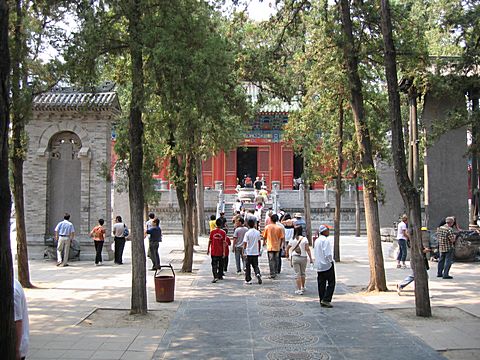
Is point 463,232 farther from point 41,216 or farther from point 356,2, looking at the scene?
point 41,216

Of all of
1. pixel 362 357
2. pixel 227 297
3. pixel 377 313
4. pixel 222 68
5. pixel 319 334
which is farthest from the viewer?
pixel 227 297

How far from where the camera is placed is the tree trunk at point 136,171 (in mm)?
8812

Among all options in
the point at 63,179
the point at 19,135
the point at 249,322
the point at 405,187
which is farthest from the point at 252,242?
the point at 63,179

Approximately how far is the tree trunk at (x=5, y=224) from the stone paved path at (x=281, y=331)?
10.6 feet

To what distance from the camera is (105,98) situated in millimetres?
18422

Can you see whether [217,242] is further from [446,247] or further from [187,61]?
[446,247]

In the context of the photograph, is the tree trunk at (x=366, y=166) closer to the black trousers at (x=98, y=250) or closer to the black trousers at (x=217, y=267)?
the black trousers at (x=217, y=267)

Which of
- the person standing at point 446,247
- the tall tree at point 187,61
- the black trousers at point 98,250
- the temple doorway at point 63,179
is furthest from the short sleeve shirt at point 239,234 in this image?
the temple doorway at point 63,179

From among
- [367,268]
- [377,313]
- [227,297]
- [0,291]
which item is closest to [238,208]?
[367,268]

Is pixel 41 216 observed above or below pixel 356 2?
below

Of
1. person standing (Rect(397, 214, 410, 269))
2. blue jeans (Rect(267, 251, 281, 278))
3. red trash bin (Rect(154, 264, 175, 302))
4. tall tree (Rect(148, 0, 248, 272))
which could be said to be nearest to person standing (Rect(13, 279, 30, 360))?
tall tree (Rect(148, 0, 248, 272))

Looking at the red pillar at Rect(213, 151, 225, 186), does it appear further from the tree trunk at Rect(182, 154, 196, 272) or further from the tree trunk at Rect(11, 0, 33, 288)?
the tree trunk at Rect(11, 0, 33, 288)

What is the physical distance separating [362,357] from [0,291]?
4568 mm

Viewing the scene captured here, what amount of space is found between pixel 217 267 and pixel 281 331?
573 cm
